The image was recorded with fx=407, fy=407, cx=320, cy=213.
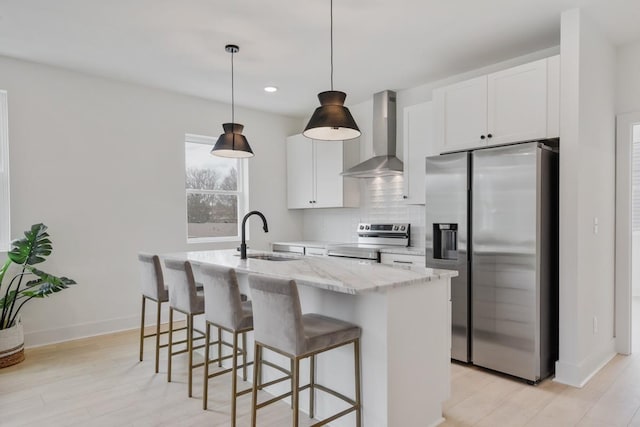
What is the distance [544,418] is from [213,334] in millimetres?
2526

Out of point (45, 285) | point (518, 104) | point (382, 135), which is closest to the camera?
point (518, 104)

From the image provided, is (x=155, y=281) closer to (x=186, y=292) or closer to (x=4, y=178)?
(x=186, y=292)

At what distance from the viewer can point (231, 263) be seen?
296cm

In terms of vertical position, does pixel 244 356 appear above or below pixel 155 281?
Answer: below

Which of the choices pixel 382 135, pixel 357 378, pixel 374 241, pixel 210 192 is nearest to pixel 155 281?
pixel 357 378

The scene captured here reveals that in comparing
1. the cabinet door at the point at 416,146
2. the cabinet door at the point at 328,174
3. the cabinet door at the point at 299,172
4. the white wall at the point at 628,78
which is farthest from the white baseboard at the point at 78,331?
the white wall at the point at 628,78

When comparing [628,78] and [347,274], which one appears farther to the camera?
[628,78]

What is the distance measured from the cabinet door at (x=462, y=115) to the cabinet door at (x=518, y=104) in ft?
0.23

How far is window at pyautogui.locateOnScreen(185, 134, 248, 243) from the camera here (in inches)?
200

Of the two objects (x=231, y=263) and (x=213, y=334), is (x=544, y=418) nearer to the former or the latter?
(x=231, y=263)

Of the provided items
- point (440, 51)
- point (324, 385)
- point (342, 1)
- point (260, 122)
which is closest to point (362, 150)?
point (260, 122)

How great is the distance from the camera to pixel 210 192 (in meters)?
5.24

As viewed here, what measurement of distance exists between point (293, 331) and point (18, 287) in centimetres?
293

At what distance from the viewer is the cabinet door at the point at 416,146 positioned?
416 cm
